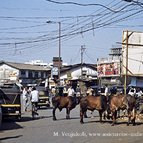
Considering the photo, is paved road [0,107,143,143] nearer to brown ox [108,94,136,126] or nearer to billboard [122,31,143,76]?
brown ox [108,94,136,126]

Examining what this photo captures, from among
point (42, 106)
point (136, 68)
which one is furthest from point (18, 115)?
point (42, 106)

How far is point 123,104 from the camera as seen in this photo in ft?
66.7

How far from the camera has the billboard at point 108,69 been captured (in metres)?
69.2

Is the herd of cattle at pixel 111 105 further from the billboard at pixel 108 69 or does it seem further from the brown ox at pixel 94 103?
the billboard at pixel 108 69

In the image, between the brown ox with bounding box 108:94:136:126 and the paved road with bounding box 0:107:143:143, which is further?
the brown ox with bounding box 108:94:136:126

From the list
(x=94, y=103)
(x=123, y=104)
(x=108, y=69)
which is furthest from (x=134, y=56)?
(x=108, y=69)

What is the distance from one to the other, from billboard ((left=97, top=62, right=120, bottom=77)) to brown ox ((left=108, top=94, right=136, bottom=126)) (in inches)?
1856

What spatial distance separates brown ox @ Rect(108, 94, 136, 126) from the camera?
66.1 feet

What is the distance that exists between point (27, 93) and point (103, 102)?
14800 millimetres

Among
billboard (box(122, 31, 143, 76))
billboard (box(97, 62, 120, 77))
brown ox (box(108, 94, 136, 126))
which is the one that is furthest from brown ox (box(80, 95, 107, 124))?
billboard (box(97, 62, 120, 77))

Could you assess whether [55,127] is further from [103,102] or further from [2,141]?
[2,141]

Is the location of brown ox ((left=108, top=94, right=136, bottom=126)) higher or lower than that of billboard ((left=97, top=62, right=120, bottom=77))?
lower

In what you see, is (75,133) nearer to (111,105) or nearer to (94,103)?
(111,105)

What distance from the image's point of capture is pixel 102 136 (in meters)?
16.8
